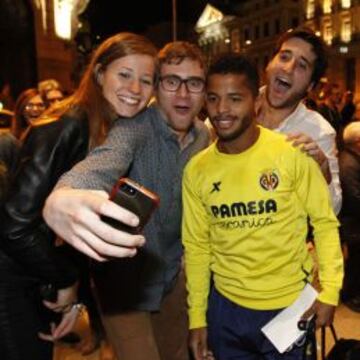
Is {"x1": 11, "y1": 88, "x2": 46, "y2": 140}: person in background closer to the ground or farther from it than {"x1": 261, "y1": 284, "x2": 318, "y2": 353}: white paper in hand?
farther from it

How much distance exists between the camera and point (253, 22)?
68.9 metres

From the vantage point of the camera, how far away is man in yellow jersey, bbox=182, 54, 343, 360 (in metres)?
2.32

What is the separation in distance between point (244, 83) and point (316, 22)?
6165 centimetres

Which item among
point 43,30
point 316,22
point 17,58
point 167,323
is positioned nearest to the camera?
point 167,323

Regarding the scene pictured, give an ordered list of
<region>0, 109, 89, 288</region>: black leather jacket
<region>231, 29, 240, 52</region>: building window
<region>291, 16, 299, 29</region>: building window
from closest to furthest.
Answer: <region>0, 109, 89, 288</region>: black leather jacket, <region>291, 16, 299, 29</region>: building window, <region>231, 29, 240, 52</region>: building window

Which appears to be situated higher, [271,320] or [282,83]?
[282,83]

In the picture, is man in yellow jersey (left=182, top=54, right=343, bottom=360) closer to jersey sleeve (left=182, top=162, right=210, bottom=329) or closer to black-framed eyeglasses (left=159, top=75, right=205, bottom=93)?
jersey sleeve (left=182, top=162, right=210, bottom=329)

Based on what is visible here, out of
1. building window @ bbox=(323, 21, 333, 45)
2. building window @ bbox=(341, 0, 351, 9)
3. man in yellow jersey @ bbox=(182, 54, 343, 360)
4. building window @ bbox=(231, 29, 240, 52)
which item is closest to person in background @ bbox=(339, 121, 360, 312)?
man in yellow jersey @ bbox=(182, 54, 343, 360)

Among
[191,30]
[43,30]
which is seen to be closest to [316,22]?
[191,30]

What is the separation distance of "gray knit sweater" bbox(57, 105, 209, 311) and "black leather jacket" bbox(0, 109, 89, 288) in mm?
166

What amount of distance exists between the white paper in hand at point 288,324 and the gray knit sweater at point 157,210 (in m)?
0.54

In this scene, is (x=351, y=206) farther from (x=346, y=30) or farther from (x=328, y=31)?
(x=328, y=31)

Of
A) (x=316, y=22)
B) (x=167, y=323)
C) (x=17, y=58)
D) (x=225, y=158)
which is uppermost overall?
(x=316, y=22)

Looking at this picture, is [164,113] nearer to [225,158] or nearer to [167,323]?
[225,158]
